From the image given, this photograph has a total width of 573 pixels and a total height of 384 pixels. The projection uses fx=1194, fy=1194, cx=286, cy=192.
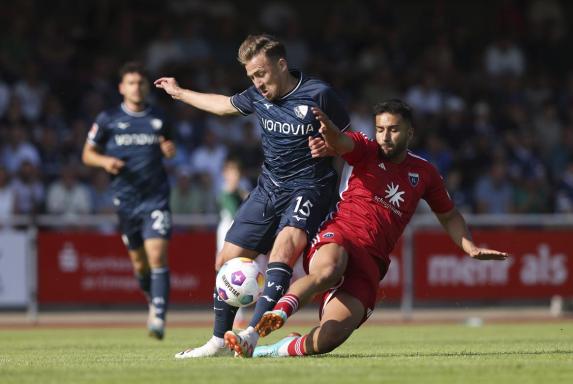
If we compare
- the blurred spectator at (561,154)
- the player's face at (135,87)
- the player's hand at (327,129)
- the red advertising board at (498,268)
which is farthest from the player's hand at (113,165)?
the blurred spectator at (561,154)

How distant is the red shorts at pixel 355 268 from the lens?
352 inches

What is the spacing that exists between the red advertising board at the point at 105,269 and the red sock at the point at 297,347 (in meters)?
9.19

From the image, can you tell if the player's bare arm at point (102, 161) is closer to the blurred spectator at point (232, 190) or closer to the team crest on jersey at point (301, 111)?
the blurred spectator at point (232, 190)

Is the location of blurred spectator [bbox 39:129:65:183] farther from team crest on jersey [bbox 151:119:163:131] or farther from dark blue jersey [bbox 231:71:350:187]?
dark blue jersey [bbox 231:71:350:187]

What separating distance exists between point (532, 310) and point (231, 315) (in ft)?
36.6

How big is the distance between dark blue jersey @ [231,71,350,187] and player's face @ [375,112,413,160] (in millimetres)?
333

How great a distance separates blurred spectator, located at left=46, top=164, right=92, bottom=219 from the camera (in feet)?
60.7

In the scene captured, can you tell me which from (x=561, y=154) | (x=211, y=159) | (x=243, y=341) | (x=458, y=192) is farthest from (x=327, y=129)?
(x=561, y=154)

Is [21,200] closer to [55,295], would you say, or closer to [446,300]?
[55,295]

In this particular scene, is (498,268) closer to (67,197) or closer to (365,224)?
(67,197)

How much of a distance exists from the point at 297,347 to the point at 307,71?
1438cm

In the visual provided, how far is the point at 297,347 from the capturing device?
→ 29.1 ft

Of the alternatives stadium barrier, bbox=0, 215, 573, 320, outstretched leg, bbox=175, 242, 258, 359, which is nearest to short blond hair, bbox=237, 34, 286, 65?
outstretched leg, bbox=175, 242, 258, 359

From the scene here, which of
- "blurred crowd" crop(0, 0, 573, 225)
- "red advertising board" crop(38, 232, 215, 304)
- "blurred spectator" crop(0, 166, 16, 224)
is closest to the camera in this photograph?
"red advertising board" crop(38, 232, 215, 304)
